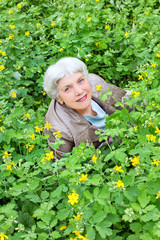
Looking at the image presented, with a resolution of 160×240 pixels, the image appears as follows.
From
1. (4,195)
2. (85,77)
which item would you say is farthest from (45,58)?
(4,195)

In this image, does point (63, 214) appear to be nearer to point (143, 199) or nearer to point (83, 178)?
point (83, 178)

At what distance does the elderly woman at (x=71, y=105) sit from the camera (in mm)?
2693

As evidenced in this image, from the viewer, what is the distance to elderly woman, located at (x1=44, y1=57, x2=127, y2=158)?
8.84 ft

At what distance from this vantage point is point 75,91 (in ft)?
8.79

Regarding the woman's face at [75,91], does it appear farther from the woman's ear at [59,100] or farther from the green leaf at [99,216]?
the green leaf at [99,216]

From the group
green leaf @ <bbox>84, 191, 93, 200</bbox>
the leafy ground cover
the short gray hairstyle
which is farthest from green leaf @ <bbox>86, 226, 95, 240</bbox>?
the short gray hairstyle

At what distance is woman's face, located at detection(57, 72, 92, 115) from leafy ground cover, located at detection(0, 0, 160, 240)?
12.7 inches

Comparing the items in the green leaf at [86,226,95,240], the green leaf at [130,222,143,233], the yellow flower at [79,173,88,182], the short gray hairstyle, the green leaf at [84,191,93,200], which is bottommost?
the green leaf at [130,222,143,233]

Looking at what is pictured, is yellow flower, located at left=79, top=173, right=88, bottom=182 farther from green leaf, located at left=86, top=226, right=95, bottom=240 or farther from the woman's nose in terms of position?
the woman's nose

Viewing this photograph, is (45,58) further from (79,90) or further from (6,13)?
(79,90)

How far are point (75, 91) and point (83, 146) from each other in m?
0.64

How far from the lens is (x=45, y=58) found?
4.27 m

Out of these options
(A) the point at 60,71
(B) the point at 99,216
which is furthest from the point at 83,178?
(A) the point at 60,71

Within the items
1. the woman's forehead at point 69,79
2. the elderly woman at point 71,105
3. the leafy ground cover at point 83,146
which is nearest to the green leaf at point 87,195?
the leafy ground cover at point 83,146
